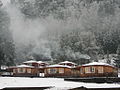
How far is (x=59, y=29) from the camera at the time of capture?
144 meters

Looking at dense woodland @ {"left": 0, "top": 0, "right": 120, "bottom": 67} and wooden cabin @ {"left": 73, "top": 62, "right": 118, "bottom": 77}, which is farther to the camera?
dense woodland @ {"left": 0, "top": 0, "right": 120, "bottom": 67}

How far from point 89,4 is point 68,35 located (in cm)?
4664

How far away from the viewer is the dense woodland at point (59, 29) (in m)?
101

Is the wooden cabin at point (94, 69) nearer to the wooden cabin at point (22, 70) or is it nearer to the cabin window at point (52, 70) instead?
the cabin window at point (52, 70)

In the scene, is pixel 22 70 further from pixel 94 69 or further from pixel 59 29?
pixel 59 29

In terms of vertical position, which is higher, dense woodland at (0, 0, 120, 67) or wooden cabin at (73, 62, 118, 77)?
dense woodland at (0, 0, 120, 67)

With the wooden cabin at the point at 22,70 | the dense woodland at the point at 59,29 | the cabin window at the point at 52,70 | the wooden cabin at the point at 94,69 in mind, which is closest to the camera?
the wooden cabin at the point at 94,69

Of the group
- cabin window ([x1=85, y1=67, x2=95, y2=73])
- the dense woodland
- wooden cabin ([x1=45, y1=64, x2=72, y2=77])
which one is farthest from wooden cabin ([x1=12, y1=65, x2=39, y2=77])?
cabin window ([x1=85, y1=67, x2=95, y2=73])

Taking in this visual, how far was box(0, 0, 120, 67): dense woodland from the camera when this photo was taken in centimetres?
10119

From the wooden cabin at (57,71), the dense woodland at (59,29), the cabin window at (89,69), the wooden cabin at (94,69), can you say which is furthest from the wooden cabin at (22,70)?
the cabin window at (89,69)

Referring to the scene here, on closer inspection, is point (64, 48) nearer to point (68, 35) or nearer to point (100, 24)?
point (68, 35)

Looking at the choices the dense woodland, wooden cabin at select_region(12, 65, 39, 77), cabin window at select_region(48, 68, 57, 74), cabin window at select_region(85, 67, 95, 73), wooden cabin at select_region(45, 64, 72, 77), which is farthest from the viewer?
the dense woodland

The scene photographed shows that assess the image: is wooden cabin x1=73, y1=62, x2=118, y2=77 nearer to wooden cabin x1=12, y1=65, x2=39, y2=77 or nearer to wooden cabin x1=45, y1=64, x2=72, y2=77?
wooden cabin x1=45, y1=64, x2=72, y2=77

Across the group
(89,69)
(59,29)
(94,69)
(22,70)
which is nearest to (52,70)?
(22,70)
